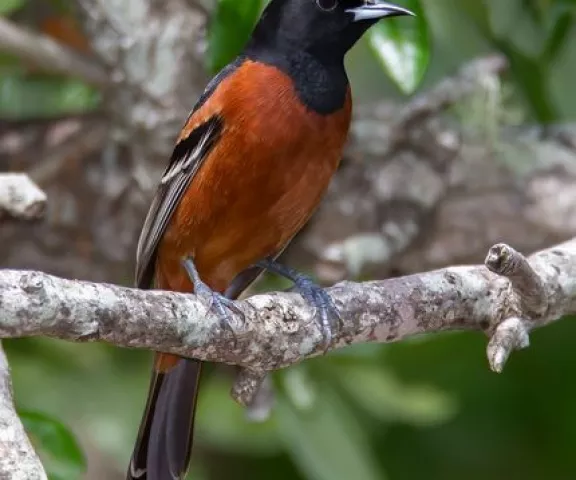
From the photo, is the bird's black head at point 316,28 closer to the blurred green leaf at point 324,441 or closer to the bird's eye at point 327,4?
the bird's eye at point 327,4

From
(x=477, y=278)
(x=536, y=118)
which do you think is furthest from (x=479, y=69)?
(x=477, y=278)

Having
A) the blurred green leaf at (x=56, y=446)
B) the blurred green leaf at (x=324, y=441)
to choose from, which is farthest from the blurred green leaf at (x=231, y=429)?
the blurred green leaf at (x=56, y=446)

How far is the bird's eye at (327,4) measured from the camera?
151 inches

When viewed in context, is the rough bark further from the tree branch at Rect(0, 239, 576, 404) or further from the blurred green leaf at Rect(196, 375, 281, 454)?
the blurred green leaf at Rect(196, 375, 281, 454)

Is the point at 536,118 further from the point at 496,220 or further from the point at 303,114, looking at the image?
the point at 303,114

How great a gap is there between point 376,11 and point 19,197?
1110 mm

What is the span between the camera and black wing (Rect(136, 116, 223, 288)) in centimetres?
369

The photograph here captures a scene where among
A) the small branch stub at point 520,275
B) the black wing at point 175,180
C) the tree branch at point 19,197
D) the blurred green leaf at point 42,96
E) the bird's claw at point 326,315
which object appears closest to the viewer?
the small branch stub at point 520,275

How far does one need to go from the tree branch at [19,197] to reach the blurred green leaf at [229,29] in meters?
0.63

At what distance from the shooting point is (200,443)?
5035mm

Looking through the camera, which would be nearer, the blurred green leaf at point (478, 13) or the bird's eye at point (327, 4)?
the bird's eye at point (327, 4)

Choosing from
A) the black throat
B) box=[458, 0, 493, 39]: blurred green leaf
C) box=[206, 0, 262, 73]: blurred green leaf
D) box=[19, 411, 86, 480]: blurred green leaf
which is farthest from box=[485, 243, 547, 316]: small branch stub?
box=[458, 0, 493, 39]: blurred green leaf

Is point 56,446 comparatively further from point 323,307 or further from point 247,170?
point 247,170

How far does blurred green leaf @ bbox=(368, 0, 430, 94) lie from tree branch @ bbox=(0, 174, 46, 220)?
100cm
